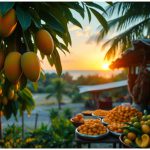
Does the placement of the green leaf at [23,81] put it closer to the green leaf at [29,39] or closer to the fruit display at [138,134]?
the green leaf at [29,39]

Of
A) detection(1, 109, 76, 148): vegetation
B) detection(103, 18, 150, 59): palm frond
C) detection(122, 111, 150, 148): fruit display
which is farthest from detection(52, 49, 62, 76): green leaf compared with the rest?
detection(103, 18, 150, 59): palm frond

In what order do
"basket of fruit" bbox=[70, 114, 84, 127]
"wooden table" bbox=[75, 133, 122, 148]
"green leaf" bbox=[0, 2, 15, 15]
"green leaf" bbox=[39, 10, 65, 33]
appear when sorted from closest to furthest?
"green leaf" bbox=[0, 2, 15, 15], "green leaf" bbox=[39, 10, 65, 33], "wooden table" bbox=[75, 133, 122, 148], "basket of fruit" bbox=[70, 114, 84, 127]

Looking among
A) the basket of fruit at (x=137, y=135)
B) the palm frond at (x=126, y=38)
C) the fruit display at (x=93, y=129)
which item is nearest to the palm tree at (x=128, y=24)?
the palm frond at (x=126, y=38)

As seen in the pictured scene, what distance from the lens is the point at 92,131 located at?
2.91 metres

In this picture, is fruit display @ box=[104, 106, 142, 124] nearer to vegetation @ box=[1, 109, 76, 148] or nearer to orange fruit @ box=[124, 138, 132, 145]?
orange fruit @ box=[124, 138, 132, 145]

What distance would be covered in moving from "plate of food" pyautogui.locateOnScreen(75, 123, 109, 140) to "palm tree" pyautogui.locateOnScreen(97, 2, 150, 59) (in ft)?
16.2

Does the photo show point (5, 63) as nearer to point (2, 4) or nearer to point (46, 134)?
point (2, 4)

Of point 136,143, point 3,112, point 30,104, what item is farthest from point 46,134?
point 136,143

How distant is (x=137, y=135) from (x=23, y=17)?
1.86 meters

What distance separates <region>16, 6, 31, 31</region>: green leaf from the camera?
0.80 meters

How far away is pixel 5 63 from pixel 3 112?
2.64 metres

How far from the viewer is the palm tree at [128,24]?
794 cm

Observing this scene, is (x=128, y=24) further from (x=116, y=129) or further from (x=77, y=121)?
(x=116, y=129)

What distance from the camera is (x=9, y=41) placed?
869 mm
